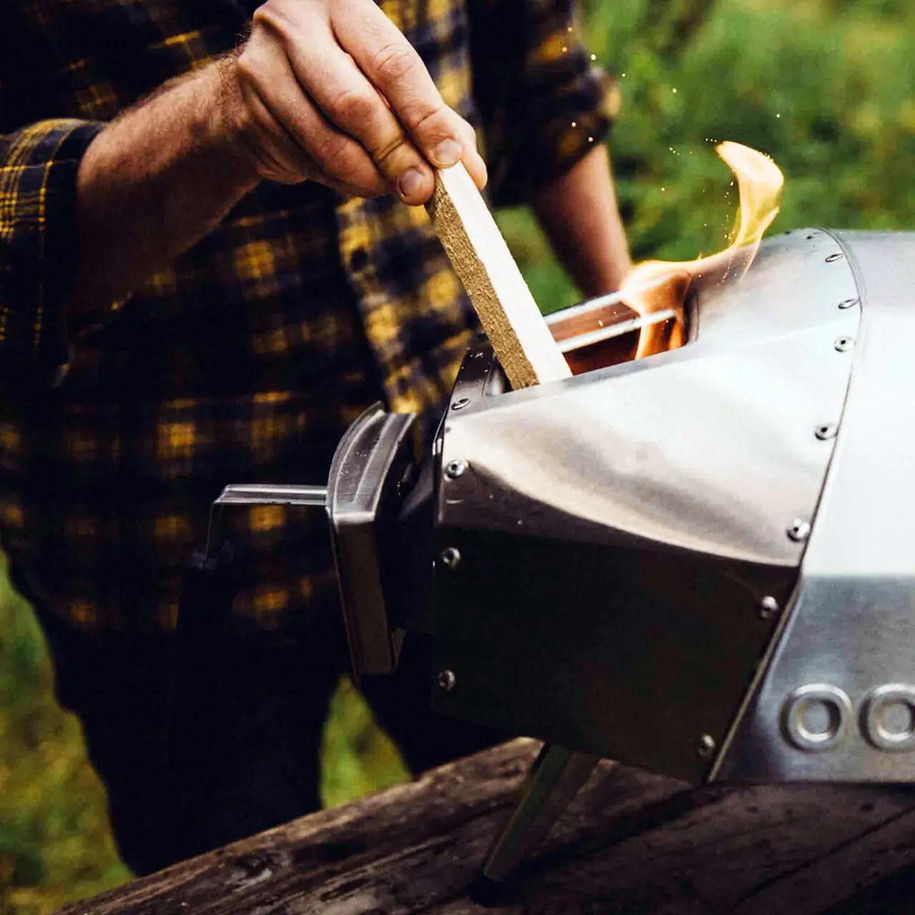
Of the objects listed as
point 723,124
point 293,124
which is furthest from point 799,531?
point 723,124

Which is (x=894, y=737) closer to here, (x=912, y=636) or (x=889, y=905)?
(x=912, y=636)

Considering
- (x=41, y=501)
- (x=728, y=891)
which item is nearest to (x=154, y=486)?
(x=41, y=501)

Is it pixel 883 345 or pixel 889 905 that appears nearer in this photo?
pixel 883 345

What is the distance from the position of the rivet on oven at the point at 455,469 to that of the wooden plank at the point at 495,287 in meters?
0.08

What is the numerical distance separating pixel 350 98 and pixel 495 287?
0.48 feet

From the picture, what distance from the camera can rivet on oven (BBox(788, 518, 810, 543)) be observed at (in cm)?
64

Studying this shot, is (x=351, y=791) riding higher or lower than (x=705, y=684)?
lower

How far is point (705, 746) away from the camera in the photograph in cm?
67

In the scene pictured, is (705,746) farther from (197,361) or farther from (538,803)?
(197,361)

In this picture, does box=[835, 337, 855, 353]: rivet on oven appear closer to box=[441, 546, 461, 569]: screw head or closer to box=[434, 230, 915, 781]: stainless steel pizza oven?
box=[434, 230, 915, 781]: stainless steel pizza oven

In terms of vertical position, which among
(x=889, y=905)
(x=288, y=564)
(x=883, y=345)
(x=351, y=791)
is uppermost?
(x=883, y=345)

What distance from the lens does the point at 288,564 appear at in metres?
1.14

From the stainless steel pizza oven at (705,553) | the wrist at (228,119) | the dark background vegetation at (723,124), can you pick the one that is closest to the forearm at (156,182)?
the wrist at (228,119)

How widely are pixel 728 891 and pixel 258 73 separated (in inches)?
27.1
